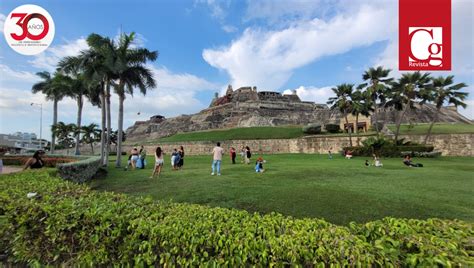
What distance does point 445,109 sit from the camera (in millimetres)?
49812

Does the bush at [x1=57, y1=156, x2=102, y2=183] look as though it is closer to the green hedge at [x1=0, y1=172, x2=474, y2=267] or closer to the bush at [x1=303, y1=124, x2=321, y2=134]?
the green hedge at [x1=0, y1=172, x2=474, y2=267]

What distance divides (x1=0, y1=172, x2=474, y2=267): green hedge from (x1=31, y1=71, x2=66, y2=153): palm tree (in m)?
30.1

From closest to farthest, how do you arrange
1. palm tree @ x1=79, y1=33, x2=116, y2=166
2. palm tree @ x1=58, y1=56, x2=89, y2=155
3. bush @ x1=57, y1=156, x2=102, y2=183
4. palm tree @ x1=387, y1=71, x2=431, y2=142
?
bush @ x1=57, y1=156, x2=102, y2=183 → palm tree @ x1=79, y1=33, x2=116, y2=166 → palm tree @ x1=58, y1=56, x2=89, y2=155 → palm tree @ x1=387, y1=71, x2=431, y2=142

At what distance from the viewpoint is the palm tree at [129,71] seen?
17.8 metres

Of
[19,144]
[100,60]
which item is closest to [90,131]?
[100,60]

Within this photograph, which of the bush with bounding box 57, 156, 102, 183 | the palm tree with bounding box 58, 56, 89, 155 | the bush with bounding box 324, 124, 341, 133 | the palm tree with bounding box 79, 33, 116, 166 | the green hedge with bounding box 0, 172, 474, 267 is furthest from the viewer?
the bush with bounding box 324, 124, 341, 133

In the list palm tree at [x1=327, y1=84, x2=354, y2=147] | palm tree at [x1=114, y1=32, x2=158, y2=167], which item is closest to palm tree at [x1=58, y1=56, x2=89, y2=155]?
palm tree at [x1=114, y1=32, x2=158, y2=167]

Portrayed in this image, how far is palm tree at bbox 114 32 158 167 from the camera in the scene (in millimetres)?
17781

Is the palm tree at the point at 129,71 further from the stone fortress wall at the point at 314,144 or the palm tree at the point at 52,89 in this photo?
the stone fortress wall at the point at 314,144

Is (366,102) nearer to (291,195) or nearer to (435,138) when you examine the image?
(435,138)

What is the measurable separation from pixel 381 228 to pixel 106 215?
10.4 feet

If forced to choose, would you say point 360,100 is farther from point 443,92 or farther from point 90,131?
point 90,131

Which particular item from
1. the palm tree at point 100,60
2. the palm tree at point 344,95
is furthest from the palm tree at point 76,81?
the palm tree at point 344,95

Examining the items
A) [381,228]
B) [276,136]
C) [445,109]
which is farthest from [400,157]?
[445,109]
